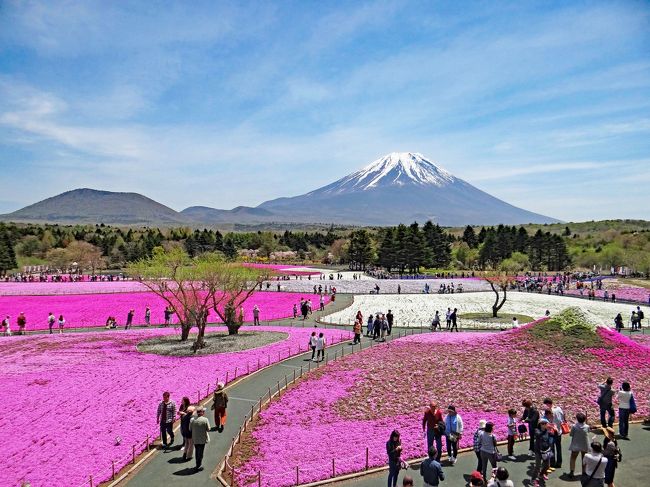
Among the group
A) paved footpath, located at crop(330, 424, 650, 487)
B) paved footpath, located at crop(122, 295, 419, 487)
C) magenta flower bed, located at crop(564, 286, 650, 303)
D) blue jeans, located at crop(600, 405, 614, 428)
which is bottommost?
paved footpath, located at crop(122, 295, 419, 487)

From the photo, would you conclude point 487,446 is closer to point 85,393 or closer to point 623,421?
point 623,421

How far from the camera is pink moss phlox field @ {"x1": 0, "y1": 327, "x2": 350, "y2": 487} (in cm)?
1431

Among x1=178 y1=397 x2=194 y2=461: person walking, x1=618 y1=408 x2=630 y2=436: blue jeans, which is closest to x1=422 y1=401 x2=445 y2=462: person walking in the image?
x1=618 y1=408 x2=630 y2=436: blue jeans

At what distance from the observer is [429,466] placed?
10.4 metres

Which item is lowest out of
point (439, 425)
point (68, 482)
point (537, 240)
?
point (68, 482)

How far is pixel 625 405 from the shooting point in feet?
49.1

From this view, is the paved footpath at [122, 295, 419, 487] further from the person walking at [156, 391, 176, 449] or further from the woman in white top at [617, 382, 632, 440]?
the woman in white top at [617, 382, 632, 440]

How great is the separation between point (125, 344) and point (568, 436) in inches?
993

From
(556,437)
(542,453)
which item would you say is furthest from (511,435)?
(542,453)

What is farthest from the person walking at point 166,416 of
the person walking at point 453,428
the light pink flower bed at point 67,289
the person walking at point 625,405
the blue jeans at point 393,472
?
the light pink flower bed at point 67,289

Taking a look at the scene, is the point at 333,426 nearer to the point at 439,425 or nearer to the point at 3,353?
the point at 439,425

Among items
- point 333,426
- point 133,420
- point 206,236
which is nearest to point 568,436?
point 333,426

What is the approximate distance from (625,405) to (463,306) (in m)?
37.8

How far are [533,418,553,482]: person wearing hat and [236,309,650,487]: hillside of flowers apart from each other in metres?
3.04
